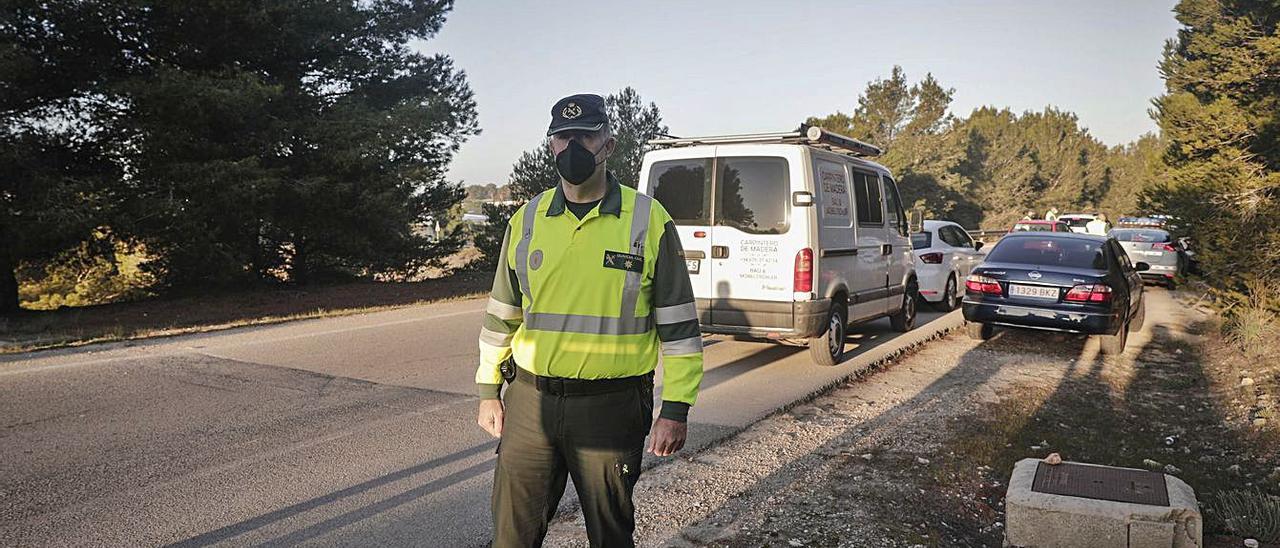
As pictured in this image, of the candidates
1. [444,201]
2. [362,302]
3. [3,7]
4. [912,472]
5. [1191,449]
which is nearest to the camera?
[912,472]

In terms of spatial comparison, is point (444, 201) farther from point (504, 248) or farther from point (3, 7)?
point (504, 248)

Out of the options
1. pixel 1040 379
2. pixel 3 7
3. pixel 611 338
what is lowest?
pixel 1040 379

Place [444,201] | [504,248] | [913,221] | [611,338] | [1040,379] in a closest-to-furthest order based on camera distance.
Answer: [611,338] → [504,248] → [1040,379] → [913,221] → [444,201]

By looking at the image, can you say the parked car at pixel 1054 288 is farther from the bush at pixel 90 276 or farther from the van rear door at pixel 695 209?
the bush at pixel 90 276

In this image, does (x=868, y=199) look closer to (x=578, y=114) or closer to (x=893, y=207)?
(x=893, y=207)

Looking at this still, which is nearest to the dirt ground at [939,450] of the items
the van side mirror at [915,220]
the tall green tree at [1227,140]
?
the tall green tree at [1227,140]

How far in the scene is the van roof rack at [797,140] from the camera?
803cm

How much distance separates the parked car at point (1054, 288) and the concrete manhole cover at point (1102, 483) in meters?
5.82

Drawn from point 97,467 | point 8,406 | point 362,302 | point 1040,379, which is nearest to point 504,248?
point 97,467

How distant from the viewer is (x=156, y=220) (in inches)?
563

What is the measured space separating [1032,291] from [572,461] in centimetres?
869

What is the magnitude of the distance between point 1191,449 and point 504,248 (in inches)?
208

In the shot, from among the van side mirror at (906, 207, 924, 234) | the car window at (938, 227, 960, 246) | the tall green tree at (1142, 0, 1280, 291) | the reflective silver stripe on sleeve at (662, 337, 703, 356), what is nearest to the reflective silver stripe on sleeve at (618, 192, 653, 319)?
the reflective silver stripe on sleeve at (662, 337, 703, 356)

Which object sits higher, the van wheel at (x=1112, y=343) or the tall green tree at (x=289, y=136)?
the tall green tree at (x=289, y=136)
